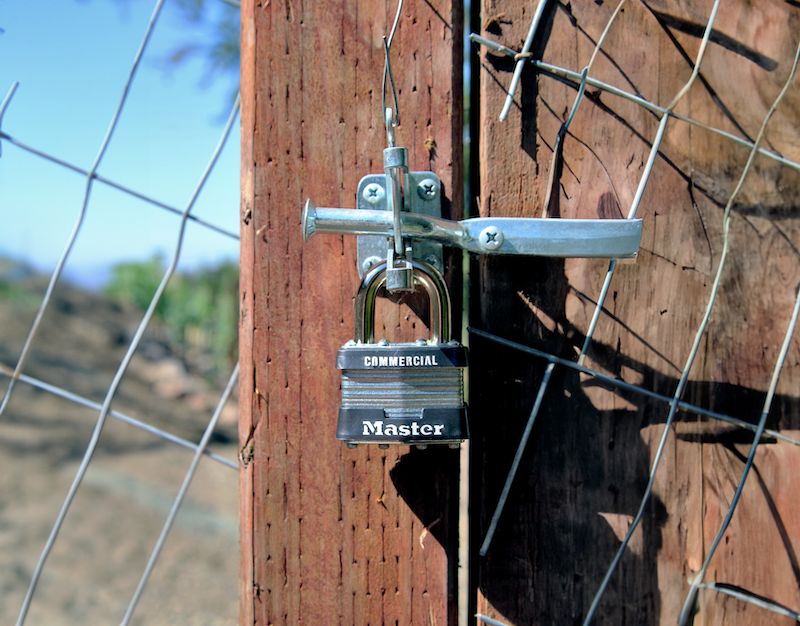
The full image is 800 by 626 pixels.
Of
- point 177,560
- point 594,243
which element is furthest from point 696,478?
point 177,560

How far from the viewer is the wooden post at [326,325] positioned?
0.79 metres

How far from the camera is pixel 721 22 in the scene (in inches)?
32.4

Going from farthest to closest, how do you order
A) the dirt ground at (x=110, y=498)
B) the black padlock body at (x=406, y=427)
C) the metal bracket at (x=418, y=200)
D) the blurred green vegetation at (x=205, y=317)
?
the blurred green vegetation at (x=205, y=317) < the dirt ground at (x=110, y=498) < the metal bracket at (x=418, y=200) < the black padlock body at (x=406, y=427)

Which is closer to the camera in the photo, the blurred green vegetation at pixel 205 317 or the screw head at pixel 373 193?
the screw head at pixel 373 193

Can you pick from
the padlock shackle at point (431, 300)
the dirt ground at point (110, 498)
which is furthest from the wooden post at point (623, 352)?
the dirt ground at point (110, 498)

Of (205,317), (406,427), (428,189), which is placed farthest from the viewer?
(205,317)

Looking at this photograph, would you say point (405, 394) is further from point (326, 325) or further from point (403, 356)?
point (326, 325)

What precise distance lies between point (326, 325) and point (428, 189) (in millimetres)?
245

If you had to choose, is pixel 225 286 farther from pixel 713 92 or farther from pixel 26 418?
pixel 713 92

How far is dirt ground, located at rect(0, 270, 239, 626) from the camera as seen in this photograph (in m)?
4.04

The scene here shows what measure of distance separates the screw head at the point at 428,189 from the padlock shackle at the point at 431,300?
0.38ft

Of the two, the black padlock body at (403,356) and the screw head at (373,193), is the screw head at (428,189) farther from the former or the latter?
the black padlock body at (403,356)

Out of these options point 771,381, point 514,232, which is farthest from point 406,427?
point 771,381

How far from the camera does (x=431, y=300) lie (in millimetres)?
705
